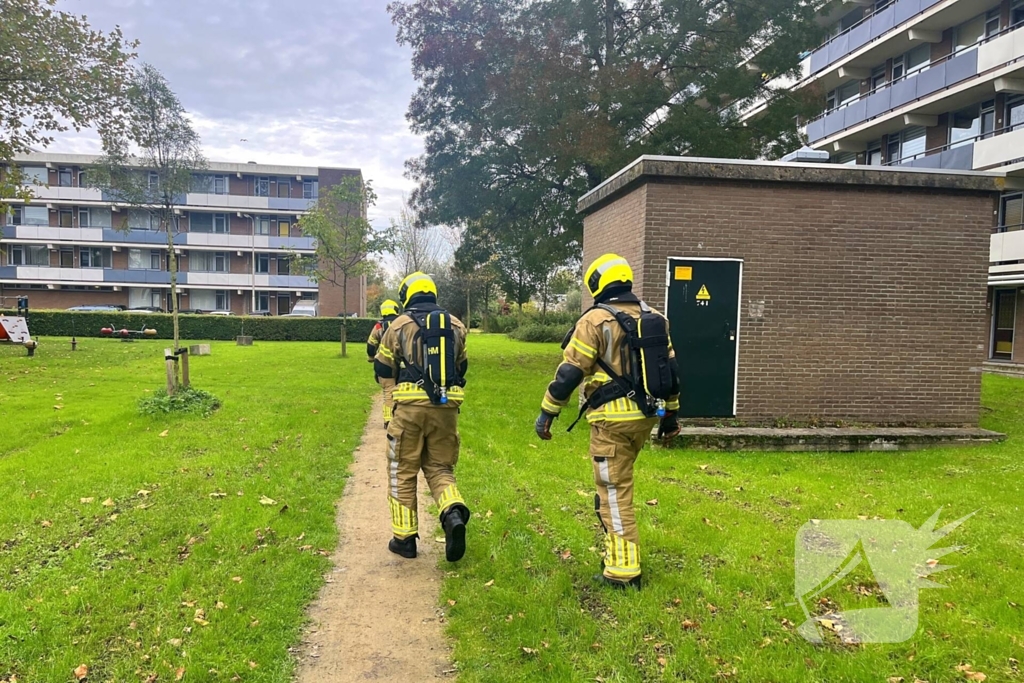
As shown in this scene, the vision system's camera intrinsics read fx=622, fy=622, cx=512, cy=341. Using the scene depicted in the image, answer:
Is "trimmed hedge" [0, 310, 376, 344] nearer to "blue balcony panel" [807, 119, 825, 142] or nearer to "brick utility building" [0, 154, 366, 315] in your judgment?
"brick utility building" [0, 154, 366, 315]

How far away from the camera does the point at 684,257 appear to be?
27.2ft

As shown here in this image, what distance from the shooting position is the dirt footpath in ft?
10.3

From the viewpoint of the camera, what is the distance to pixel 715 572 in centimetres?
417

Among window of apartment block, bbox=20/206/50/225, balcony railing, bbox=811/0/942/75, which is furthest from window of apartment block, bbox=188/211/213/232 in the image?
balcony railing, bbox=811/0/942/75

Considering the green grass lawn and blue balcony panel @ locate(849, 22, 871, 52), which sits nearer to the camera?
the green grass lawn

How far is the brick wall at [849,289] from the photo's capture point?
8.34 meters

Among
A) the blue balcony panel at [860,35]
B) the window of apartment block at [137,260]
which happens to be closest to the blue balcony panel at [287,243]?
the window of apartment block at [137,260]

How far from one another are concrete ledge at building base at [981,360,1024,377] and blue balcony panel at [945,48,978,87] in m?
9.91

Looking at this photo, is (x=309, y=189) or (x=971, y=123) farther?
(x=309, y=189)

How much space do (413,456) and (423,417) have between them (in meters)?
0.29

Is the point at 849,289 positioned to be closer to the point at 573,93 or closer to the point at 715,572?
the point at 715,572

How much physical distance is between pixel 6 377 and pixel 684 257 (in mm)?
13022

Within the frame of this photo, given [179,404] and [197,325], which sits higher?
[197,325]

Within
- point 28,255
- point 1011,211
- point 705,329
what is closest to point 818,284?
point 705,329
